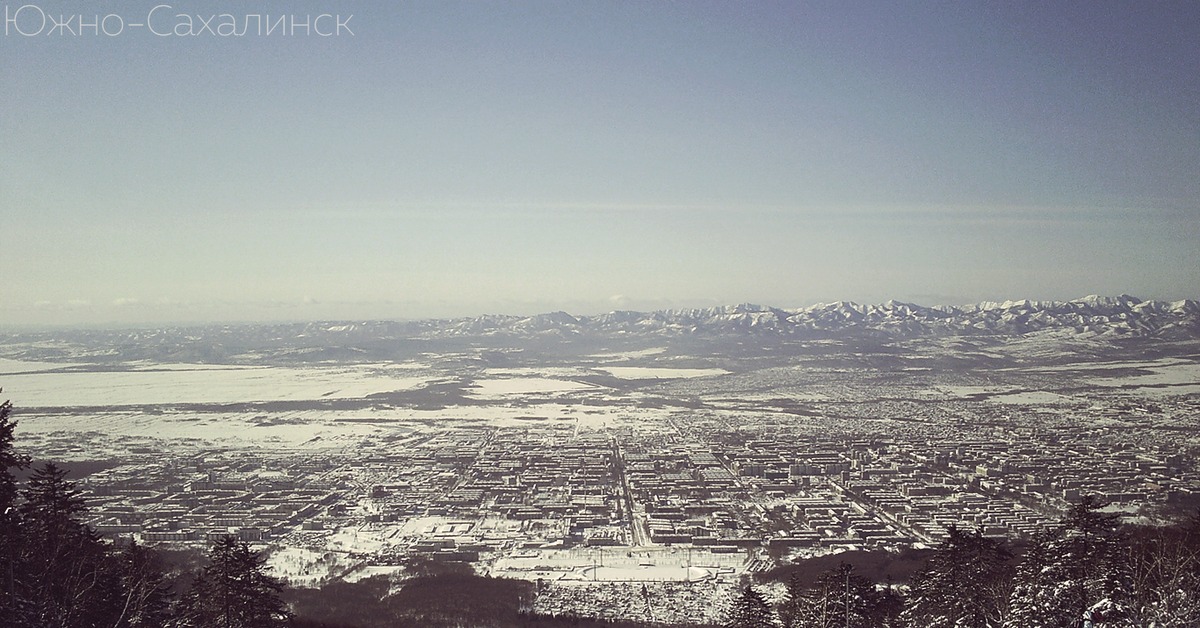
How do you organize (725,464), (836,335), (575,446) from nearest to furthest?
1. (725,464)
2. (575,446)
3. (836,335)

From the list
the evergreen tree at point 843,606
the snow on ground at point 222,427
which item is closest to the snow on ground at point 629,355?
the snow on ground at point 222,427

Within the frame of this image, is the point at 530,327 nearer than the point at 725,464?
No

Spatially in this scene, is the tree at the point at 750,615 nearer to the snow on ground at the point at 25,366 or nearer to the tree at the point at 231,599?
the tree at the point at 231,599

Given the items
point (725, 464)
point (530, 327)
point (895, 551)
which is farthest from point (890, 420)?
point (530, 327)

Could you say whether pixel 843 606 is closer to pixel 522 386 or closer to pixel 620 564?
pixel 620 564

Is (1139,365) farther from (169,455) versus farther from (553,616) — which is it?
(169,455)

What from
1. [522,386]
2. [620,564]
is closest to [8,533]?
[620,564]
